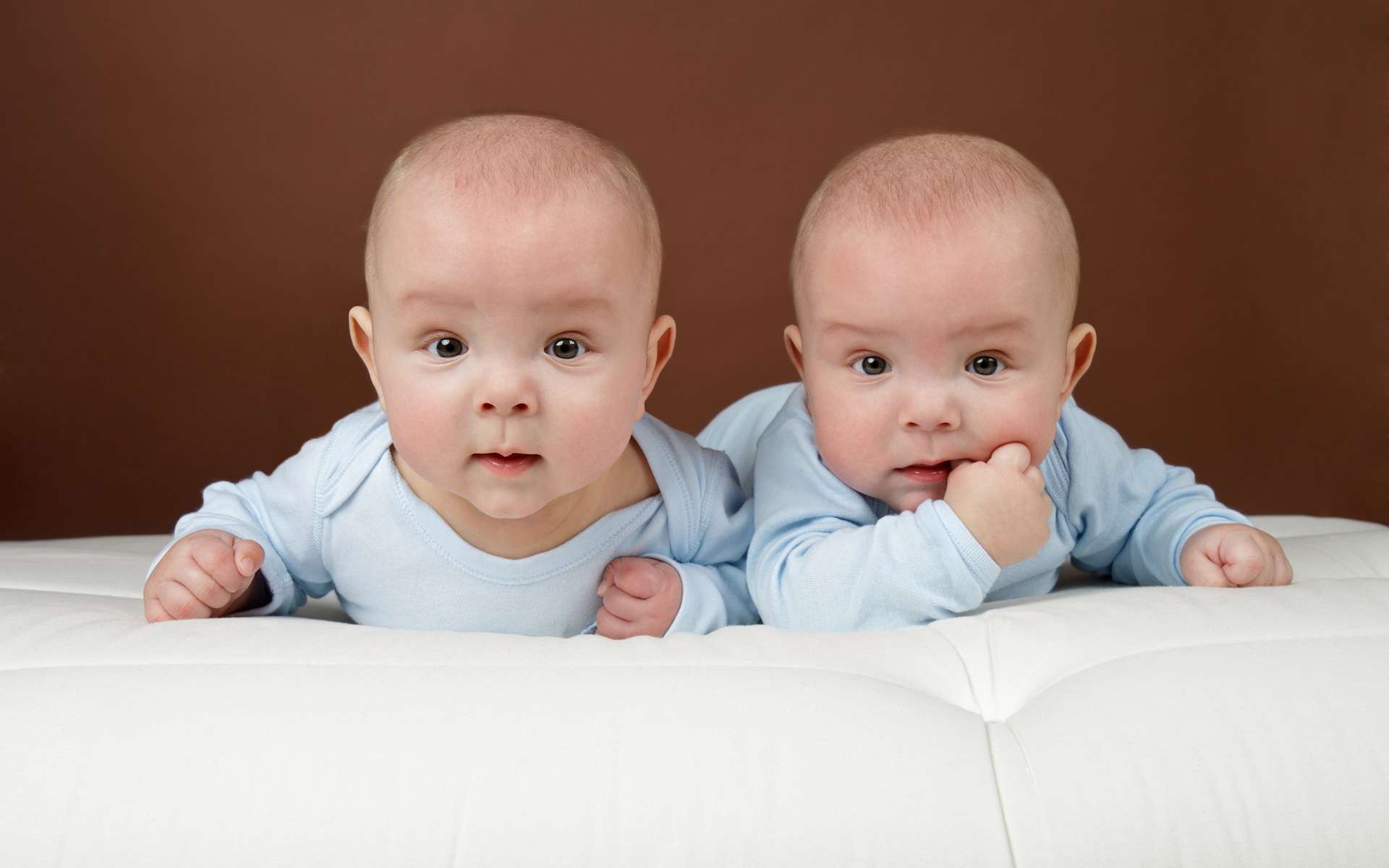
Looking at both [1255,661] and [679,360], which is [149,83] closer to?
[679,360]

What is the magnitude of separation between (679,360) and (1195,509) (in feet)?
6.41

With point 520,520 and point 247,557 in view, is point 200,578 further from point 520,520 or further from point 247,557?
point 520,520

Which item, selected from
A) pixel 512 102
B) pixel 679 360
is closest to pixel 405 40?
pixel 512 102

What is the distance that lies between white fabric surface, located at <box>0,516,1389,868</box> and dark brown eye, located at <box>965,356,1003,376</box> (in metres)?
0.39

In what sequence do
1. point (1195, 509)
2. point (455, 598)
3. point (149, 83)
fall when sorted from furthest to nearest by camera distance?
point (149, 83) → point (1195, 509) → point (455, 598)

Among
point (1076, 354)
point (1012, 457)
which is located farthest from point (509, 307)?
point (1076, 354)

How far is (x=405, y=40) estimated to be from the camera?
3.62 meters

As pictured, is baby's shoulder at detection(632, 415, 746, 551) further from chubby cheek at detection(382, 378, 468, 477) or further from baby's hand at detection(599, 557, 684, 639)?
chubby cheek at detection(382, 378, 468, 477)

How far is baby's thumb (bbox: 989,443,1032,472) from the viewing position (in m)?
1.66

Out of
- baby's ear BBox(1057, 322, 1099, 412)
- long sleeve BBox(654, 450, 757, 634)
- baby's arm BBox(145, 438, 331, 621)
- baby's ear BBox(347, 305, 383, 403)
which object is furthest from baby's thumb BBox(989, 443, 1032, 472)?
baby's arm BBox(145, 438, 331, 621)

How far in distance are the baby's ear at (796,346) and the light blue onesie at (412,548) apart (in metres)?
0.20

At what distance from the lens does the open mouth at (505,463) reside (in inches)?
62.7

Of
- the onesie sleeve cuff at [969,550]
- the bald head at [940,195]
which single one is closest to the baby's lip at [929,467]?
the onesie sleeve cuff at [969,550]

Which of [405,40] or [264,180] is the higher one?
[405,40]
